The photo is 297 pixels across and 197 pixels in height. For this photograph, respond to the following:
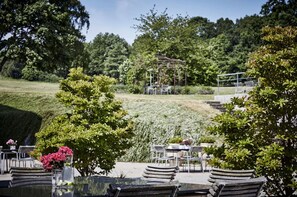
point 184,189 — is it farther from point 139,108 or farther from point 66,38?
point 66,38

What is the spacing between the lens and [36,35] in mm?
26641

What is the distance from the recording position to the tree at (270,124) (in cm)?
773

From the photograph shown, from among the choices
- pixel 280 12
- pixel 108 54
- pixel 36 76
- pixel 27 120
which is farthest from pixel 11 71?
pixel 280 12

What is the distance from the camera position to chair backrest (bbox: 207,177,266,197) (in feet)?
14.9

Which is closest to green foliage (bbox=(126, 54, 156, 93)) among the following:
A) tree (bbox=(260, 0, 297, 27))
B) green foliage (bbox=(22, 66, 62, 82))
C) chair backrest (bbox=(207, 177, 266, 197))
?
tree (bbox=(260, 0, 297, 27))

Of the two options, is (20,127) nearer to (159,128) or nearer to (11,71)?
(159,128)

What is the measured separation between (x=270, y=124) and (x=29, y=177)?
Answer: 4.40m

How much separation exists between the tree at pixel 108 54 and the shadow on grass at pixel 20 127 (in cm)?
3623

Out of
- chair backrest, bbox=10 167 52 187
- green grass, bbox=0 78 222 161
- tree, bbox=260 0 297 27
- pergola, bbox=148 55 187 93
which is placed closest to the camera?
chair backrest, bbox=10 167 52 187

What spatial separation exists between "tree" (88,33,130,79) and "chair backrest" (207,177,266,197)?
56.4 m

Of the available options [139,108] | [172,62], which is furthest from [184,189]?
[172,62]

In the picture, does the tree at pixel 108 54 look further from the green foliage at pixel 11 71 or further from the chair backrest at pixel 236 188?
the chair backrest at pixel 236 188

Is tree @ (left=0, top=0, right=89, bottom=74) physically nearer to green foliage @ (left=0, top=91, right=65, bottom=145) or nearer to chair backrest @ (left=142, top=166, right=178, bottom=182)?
green foliage @ (left=0, top=91, right=65, bottom=145)

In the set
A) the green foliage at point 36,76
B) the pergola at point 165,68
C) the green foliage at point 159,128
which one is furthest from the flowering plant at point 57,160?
the green foliage at point 36,76
